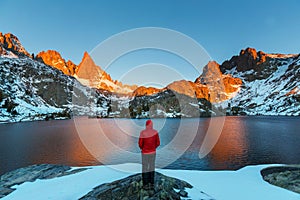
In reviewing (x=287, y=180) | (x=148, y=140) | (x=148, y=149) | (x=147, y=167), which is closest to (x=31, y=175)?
(x=147, y=167)

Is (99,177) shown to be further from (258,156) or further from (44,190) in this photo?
(258,156)

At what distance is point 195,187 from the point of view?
666 inches

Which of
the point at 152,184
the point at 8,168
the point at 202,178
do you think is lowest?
the point at 8,168

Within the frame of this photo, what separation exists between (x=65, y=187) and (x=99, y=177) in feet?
11.5

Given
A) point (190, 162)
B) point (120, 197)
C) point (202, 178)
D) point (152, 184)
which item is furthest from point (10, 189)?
point (190, 162)

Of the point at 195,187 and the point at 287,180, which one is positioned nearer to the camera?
the point at 195,187

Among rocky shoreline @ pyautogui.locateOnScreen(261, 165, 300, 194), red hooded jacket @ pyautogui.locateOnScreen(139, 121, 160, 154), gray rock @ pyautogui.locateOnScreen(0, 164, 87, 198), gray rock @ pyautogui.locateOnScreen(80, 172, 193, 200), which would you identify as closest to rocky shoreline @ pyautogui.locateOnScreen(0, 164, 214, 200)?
gray rock @ pyautogui.locateOnScreen(80, 172, 193, 200)

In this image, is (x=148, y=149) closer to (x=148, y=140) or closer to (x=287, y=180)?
(x=148, y=140)

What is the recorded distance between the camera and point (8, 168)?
33.4 meters

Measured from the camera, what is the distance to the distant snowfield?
1462 cm

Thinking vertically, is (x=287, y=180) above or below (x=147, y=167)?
below

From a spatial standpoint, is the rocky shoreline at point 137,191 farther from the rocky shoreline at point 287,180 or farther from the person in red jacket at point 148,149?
the rocky shoreline at point 287,180

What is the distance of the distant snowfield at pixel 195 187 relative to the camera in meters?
14.6

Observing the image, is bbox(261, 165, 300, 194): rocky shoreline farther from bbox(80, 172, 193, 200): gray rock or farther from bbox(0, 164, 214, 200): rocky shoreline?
bbox(80, 172, 193, 200): gray rock
